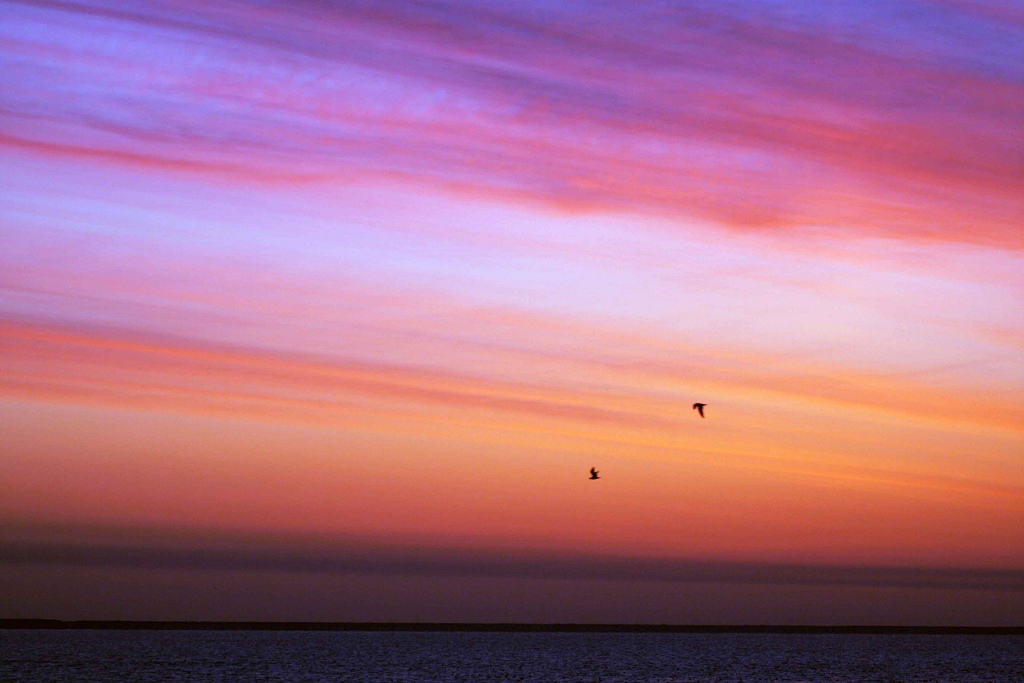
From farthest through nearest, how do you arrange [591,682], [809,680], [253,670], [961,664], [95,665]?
[961,664] → [95,665] → [253,670] → [809,680] → [591,682]

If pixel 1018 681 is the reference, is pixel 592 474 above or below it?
above

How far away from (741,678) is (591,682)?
18976 mm

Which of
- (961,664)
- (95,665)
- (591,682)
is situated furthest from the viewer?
(961,664)

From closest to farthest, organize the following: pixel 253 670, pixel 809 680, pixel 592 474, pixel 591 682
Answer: pixel 592 474 → pixel 591 682 → pixel 809 680 → pixel 253 670

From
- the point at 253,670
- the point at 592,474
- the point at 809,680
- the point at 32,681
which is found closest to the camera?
the point at 592,474

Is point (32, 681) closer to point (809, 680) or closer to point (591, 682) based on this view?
point (591, 682)

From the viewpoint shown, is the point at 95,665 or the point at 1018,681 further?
the point at 95,665

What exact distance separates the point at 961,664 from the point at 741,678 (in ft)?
198

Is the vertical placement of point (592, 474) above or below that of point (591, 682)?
above

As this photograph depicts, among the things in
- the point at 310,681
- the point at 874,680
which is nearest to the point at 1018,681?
the point at 874,680

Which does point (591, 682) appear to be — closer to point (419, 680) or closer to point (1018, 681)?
point (419, 680)

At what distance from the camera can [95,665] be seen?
427ft

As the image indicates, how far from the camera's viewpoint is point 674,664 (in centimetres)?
14688

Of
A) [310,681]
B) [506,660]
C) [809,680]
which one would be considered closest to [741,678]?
[809,680]
